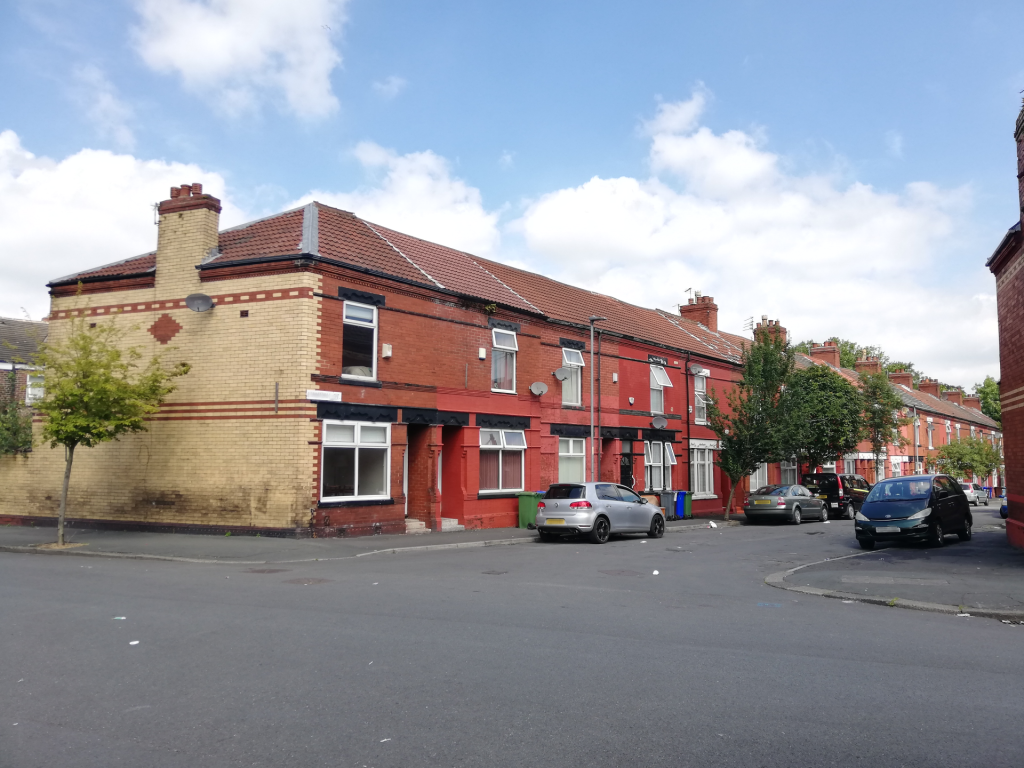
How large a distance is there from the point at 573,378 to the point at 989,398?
260 ft

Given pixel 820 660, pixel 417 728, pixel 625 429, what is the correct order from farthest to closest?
pixel 625 429
pixel 820 660
pixel 417 728

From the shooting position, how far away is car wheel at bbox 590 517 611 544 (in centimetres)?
1962

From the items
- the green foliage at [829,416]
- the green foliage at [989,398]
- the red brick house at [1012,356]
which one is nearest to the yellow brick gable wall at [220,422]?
the red brick house at [1012,356]

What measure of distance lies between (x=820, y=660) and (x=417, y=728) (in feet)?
12.8

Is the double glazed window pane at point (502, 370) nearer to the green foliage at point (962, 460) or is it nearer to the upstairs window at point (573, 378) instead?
the upstairs window at point (573, 378)

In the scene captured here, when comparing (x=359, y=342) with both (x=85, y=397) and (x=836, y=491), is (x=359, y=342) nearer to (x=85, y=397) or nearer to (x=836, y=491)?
(x=85, y=397)

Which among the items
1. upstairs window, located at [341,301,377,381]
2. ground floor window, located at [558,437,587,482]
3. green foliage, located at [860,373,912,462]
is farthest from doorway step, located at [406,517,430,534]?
green foliage, located at [860,373,912,462]

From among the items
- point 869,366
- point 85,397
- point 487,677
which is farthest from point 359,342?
point 869,366

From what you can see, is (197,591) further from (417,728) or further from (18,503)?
(18,503)

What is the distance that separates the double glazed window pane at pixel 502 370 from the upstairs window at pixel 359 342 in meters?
4.73

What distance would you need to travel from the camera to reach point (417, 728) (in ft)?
16.6

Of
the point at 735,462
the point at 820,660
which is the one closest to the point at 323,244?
the point at 820,660

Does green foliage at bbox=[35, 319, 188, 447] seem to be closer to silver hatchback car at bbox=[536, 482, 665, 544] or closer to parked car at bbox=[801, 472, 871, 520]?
silver hatchback car at bbox=[536, 482, 665, 544]

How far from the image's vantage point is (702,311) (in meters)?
42.0
